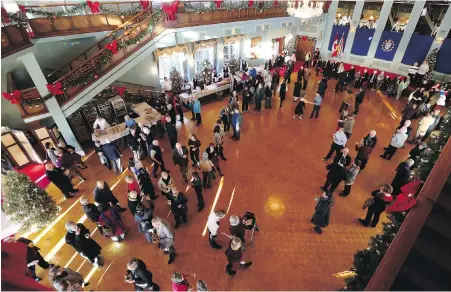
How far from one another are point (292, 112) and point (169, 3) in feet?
23.0

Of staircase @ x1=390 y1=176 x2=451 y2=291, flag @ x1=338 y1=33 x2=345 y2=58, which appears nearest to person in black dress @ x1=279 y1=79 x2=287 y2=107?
staircase @ x1=390 y1=176 x2=451 y2=291

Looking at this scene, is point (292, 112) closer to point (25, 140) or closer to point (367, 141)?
point (367, 141)

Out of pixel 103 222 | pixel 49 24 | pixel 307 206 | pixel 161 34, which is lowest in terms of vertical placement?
pixel 307 206

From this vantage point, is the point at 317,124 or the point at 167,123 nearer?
the point at 167,123

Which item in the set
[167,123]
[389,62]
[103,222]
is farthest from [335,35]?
[103,222]

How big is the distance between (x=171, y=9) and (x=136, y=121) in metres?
4.52

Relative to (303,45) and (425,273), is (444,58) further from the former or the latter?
(425,273)

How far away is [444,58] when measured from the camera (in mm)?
13797

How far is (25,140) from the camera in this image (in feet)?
26.7

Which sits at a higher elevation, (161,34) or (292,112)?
(161,34)

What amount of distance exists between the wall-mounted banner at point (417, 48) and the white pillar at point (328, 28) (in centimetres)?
Result: 515

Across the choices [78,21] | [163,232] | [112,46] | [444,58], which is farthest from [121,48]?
[444,58]

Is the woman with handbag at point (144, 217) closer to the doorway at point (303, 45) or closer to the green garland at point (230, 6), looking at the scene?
the green garland at point (230, 6)

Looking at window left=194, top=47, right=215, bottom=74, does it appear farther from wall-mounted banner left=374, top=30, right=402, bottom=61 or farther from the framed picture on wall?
wall-mounted banner left=374, top=30, right=402, bottom=61
